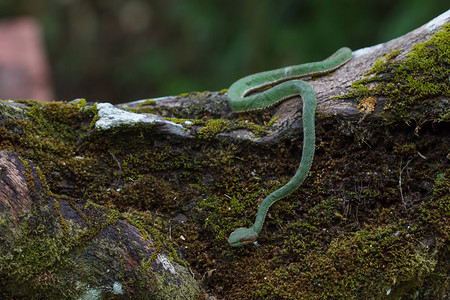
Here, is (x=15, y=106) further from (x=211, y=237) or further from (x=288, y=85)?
(x=288, y=85)

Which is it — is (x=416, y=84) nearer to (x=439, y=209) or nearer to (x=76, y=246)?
(x=439, y=209)

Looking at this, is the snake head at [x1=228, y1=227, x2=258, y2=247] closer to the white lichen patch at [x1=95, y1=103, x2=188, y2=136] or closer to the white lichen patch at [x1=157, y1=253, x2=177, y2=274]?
the white lichen patch at [x1=157, y1=253, x2=177, y2=274]

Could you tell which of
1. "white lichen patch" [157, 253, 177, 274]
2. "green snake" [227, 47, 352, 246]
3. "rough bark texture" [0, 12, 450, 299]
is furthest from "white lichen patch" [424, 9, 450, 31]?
"white lichen patch" [157, 253, 177, 274]

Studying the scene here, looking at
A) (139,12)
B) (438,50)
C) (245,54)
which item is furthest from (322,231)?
(139,12)

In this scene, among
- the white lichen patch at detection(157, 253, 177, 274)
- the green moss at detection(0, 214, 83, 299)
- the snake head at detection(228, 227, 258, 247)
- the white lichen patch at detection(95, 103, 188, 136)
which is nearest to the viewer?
the green moss at detection(0, 214, 83, 299)

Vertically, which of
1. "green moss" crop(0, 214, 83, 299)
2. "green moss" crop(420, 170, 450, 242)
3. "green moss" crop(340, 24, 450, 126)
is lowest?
"green moss" crop(420, 170, 450, 242)

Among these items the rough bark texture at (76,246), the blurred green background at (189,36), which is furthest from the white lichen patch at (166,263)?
the blurred green background at (189,36)
